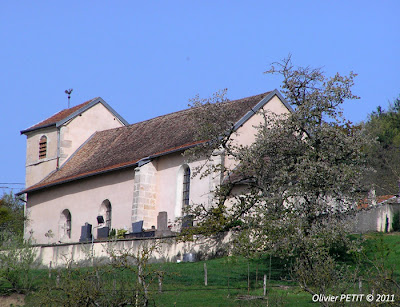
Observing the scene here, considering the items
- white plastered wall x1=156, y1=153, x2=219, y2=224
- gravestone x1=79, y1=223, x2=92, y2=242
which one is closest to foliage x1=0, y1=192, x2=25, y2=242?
gravestone x1=79, y1=223, x2=92, y2=242

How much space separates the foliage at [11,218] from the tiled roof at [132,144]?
2.15 meters

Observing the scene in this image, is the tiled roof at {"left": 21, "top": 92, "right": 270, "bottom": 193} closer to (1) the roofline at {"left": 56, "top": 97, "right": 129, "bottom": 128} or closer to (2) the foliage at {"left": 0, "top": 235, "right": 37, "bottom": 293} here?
(1) the roofline at {"left": 56, "top": 97, "right": 129, "bottom": 128}

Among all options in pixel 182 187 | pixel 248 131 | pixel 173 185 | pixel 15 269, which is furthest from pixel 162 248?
pixel 248 131

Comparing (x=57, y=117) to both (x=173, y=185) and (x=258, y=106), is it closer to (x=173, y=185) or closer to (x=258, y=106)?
(x=173, y=185)

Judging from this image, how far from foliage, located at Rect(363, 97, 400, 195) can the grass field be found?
78.6ft

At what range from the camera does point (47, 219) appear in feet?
149

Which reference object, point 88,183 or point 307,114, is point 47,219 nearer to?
point 88,183

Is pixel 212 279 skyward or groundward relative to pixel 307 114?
groundward

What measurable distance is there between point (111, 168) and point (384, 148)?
29.5 meters

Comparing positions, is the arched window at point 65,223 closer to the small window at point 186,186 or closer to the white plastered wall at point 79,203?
the white plastered wall at point 79,203

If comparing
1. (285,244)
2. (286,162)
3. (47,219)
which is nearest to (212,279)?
(285,244)

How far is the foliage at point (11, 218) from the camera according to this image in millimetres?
40256

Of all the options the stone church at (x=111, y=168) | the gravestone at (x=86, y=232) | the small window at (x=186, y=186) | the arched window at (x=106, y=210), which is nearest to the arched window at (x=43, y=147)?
the stone church at (x=111, y=168)

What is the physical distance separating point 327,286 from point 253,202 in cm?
1101
